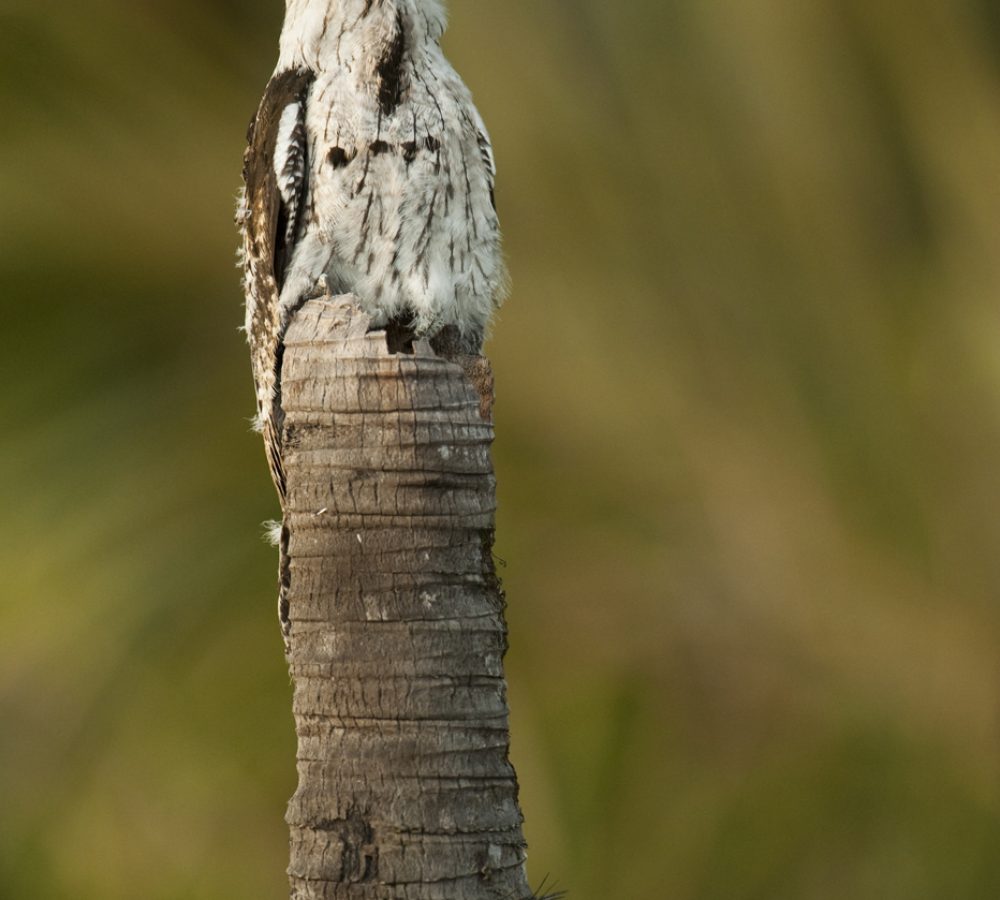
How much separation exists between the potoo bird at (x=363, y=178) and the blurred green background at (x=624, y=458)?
189 cm

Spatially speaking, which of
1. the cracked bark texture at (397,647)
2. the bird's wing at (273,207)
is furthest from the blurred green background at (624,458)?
the cracked bark texture at (397,647)

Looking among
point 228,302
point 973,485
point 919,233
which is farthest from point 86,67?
point 973,485

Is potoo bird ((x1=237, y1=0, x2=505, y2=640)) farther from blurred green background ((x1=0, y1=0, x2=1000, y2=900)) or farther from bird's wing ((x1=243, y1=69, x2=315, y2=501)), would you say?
blurred green background ((x1=0, y1=0, x2=1000, y2=900))

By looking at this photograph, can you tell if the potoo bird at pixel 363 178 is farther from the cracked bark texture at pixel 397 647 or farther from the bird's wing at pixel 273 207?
the cracked bark texture at pixel 397 647

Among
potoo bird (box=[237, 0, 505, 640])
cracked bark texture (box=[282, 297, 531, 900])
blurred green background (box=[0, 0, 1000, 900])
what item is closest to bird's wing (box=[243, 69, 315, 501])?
potoo bird (box=[237, 0, 505, 640])

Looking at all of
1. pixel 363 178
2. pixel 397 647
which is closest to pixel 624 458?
pixel 363 178

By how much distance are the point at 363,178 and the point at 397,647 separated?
1424 mm

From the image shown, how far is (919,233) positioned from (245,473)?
2766mm

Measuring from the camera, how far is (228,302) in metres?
6.13

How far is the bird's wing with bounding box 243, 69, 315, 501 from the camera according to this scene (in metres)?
4.07

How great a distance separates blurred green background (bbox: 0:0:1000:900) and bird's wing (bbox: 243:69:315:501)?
1839 millimetres

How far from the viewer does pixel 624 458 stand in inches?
237

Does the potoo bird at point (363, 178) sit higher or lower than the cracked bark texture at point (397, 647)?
higher

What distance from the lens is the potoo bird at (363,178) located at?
405cm
